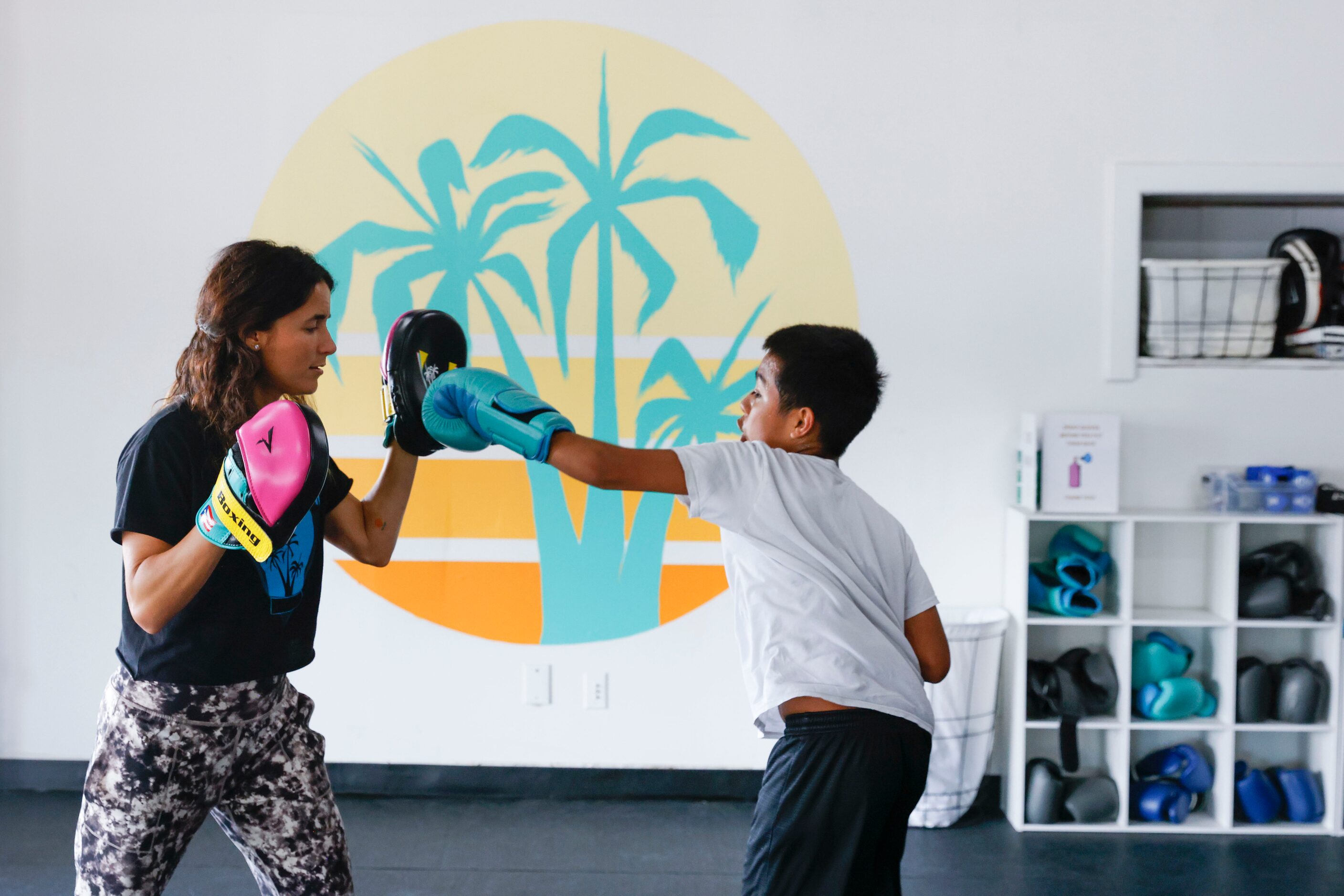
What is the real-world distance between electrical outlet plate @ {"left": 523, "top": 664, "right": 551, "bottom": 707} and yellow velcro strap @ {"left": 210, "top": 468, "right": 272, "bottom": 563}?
191 cm

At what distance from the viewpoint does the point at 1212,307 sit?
302 centimetres

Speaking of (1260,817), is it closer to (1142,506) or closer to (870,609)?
(1142,506)

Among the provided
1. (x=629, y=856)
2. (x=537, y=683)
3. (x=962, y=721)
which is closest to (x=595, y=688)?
(x=537, y=683)

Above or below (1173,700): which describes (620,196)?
above

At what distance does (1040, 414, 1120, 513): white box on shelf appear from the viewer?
2936mm

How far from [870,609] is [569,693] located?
1.84 meters

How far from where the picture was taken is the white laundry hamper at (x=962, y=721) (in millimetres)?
2883

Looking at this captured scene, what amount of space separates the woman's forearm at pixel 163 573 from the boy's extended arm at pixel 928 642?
105 cm

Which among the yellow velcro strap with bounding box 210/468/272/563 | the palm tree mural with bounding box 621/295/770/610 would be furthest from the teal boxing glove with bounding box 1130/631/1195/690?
the yellow velcro strap with bounding box 210/468/272/563

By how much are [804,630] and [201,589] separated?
87cm

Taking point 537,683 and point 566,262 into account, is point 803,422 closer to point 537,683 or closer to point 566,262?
point 566,262

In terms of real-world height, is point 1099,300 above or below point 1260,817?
above

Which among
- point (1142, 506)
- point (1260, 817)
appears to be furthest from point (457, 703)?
point (1260, 817)

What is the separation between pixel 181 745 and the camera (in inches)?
55.2
